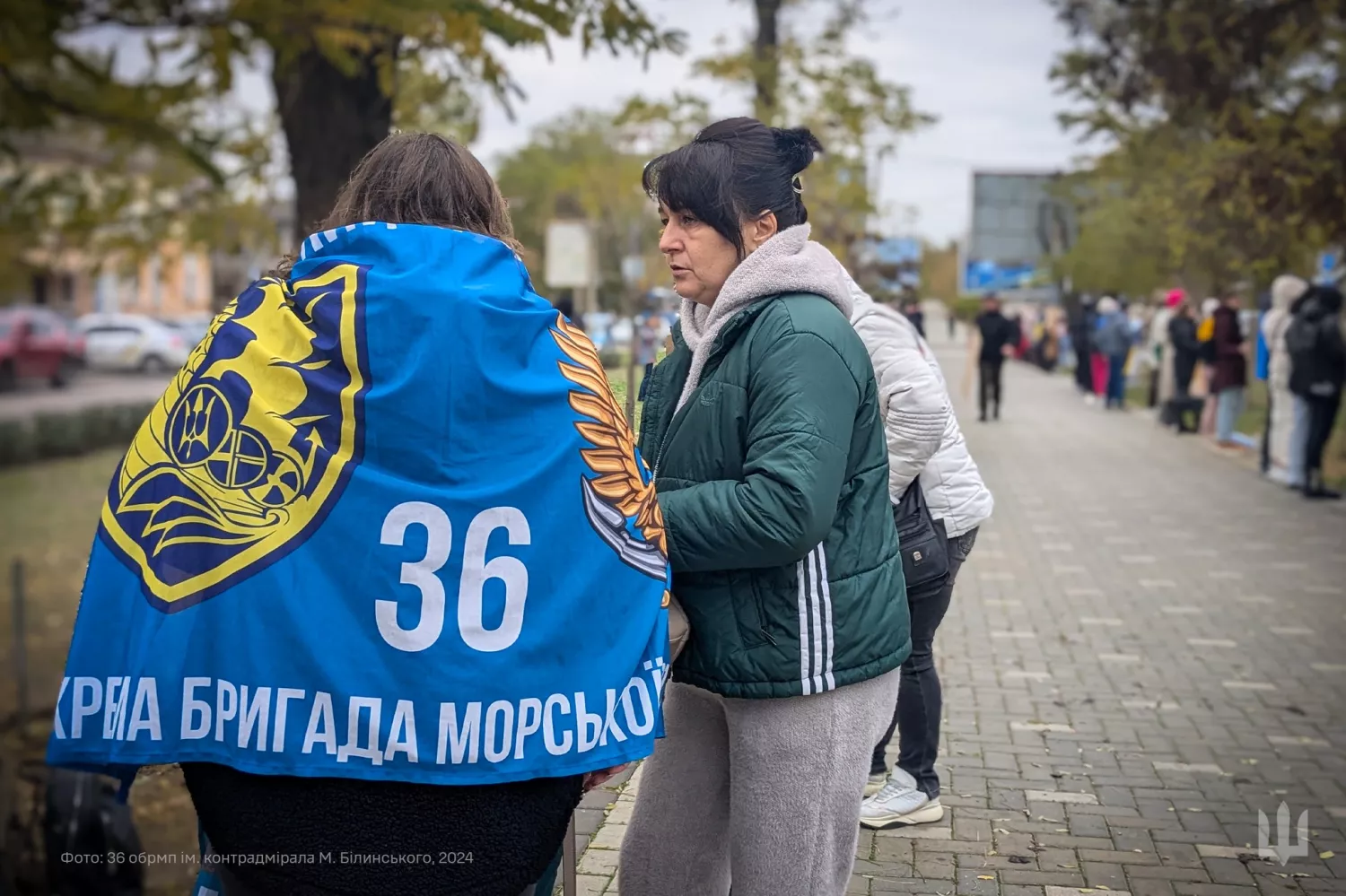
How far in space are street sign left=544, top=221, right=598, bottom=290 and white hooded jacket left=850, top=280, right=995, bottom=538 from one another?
14350mm

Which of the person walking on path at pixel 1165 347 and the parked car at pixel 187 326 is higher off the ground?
the parked car at pixel 187 326

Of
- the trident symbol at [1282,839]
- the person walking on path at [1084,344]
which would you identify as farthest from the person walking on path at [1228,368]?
the trident symbol at [1282,839]

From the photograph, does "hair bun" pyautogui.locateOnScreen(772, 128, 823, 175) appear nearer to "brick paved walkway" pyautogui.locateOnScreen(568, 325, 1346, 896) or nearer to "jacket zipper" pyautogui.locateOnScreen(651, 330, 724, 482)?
"jacket zipper" pyautogui.locateOnScreen(651, 330, 724, 482)

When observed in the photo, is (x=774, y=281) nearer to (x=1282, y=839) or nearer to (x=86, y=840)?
(x=1282, y=839)

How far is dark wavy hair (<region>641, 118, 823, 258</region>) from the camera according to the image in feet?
8.59

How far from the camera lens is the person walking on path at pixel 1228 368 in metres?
17.0

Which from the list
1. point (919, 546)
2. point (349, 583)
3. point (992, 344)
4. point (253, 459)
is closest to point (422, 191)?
point (253, 459)

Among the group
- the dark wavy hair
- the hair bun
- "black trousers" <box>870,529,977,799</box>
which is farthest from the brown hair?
"black trousers" <box>870,529,977,799</box>

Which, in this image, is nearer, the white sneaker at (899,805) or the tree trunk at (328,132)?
the white sneaker at (899,805)

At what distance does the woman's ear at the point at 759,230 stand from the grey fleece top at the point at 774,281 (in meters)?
0.02

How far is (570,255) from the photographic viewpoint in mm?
18812

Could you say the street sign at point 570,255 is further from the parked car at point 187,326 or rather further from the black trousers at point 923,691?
the parked car at point 187,326

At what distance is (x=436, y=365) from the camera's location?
2057 mm

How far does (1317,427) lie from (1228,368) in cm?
424
